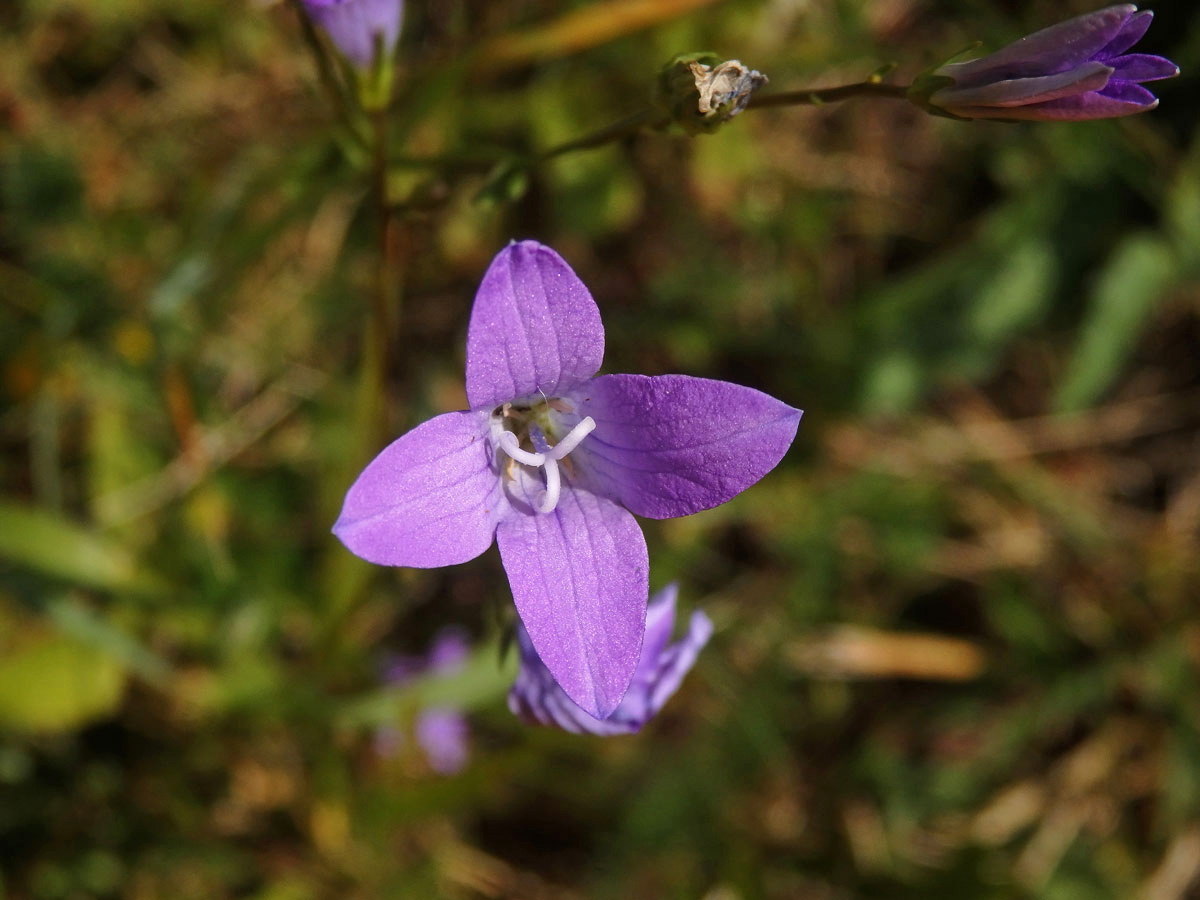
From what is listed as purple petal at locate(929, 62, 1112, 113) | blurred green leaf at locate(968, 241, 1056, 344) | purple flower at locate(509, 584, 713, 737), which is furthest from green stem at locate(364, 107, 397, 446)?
blurred green leaf at locate(968, 241, 1056, 344)

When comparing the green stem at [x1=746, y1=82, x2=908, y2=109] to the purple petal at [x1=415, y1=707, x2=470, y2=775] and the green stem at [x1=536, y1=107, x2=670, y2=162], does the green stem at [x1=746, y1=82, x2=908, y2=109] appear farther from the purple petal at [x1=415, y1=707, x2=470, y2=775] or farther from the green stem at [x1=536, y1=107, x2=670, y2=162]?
the purple petal at [x1=415, y1=707, x2=470, y2=775]

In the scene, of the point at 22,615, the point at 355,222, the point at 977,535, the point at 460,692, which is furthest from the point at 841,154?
the point at 22,615

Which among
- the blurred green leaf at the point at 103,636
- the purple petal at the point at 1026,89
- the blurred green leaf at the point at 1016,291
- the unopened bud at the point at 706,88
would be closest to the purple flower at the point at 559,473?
the unopened bud at the point at 706,88

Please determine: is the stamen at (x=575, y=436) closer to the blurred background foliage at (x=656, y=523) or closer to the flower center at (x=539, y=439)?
the flower center at (x=539, y=439)

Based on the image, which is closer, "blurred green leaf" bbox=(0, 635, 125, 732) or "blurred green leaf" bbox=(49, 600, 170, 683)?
"blurred green leaf" bbox=(49, 600, 170, 683)

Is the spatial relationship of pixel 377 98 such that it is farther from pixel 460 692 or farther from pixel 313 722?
pixel 313 722

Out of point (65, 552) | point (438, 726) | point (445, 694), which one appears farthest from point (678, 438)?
point (438, 726)
